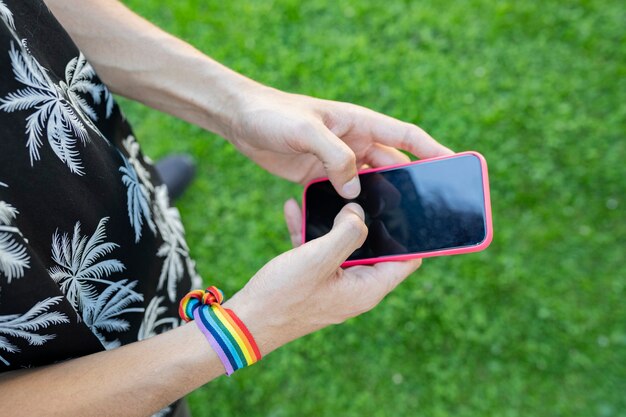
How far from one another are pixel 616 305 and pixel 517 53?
1.44 metres

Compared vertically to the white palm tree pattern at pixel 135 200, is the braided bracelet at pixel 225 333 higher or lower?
lower

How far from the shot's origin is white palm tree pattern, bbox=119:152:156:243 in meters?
1.29

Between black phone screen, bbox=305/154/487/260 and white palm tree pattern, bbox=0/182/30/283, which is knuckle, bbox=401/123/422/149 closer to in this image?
black phone screen, bbox=305/154/487/260

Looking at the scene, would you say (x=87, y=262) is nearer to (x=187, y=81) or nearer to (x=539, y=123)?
(x=187, y=81)

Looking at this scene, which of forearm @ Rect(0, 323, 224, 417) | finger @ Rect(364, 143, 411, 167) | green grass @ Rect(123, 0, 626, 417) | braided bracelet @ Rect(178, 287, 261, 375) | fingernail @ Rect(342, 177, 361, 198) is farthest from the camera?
green grass @ Rect(123, 0, 626, 417)

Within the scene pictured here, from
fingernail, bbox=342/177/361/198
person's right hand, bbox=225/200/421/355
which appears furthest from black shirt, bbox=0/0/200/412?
fingernail, bbox=342/177/361/198

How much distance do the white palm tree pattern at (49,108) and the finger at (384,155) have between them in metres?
0.83

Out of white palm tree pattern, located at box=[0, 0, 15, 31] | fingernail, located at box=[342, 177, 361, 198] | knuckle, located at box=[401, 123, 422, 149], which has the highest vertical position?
white palm tree pattern, located at box=[0, 0, 15, 31]

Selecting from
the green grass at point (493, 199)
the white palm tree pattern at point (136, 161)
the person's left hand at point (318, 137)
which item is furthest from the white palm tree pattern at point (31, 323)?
the green grass at point (493, 199)

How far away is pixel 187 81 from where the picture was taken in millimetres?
1523

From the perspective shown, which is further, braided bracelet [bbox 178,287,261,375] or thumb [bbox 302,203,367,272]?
thumb [bbox 302,203,367,272]

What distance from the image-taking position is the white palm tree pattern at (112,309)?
1220 mm

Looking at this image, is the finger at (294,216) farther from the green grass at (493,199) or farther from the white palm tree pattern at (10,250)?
the green grass at (493,199)

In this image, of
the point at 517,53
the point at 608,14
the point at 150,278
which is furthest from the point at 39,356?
the point at 608,14
